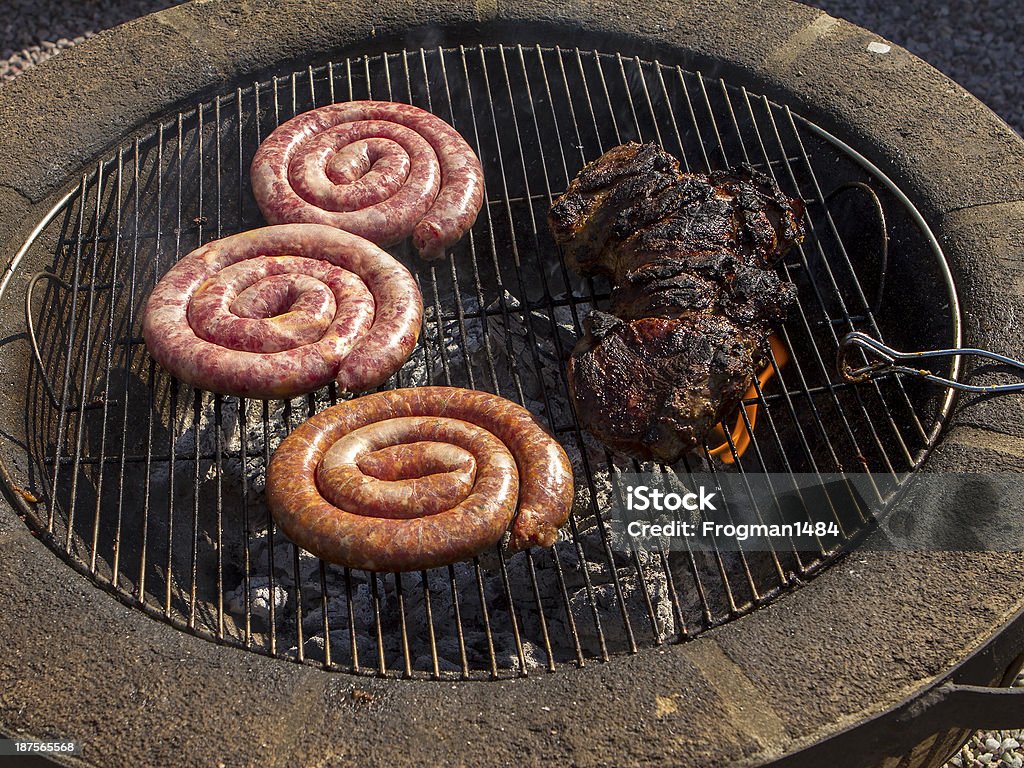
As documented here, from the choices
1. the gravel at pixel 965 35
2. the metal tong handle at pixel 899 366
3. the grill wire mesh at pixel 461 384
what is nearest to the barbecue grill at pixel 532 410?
the grill wire mesh at pixel 461 384

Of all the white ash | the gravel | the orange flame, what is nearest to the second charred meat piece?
the orange flame

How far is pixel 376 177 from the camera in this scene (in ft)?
15.5

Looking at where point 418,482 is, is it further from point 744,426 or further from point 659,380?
point 744,426

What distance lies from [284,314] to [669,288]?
70.6 inches

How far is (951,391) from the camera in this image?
151 inches

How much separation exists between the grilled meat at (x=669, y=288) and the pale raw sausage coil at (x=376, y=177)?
0.59 meters

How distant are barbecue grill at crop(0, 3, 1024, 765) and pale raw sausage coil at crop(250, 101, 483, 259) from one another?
0.89 ft

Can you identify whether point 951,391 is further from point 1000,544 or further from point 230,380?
point 230,380

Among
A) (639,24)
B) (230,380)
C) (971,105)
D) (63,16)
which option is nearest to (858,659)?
(230,380)

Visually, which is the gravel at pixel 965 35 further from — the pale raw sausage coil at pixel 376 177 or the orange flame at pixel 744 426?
the pale raw sausage coil at pixel 376 177

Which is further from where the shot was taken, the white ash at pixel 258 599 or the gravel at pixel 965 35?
the gravel at pixel 965 35

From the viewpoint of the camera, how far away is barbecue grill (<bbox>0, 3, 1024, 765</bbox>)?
2969mm

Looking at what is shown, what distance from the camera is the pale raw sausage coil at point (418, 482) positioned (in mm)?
3354

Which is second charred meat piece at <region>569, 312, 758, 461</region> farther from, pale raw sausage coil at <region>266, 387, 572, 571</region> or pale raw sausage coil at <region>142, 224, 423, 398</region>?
pale raw sausage coil at <region>142, 224, 423, 398</region>
